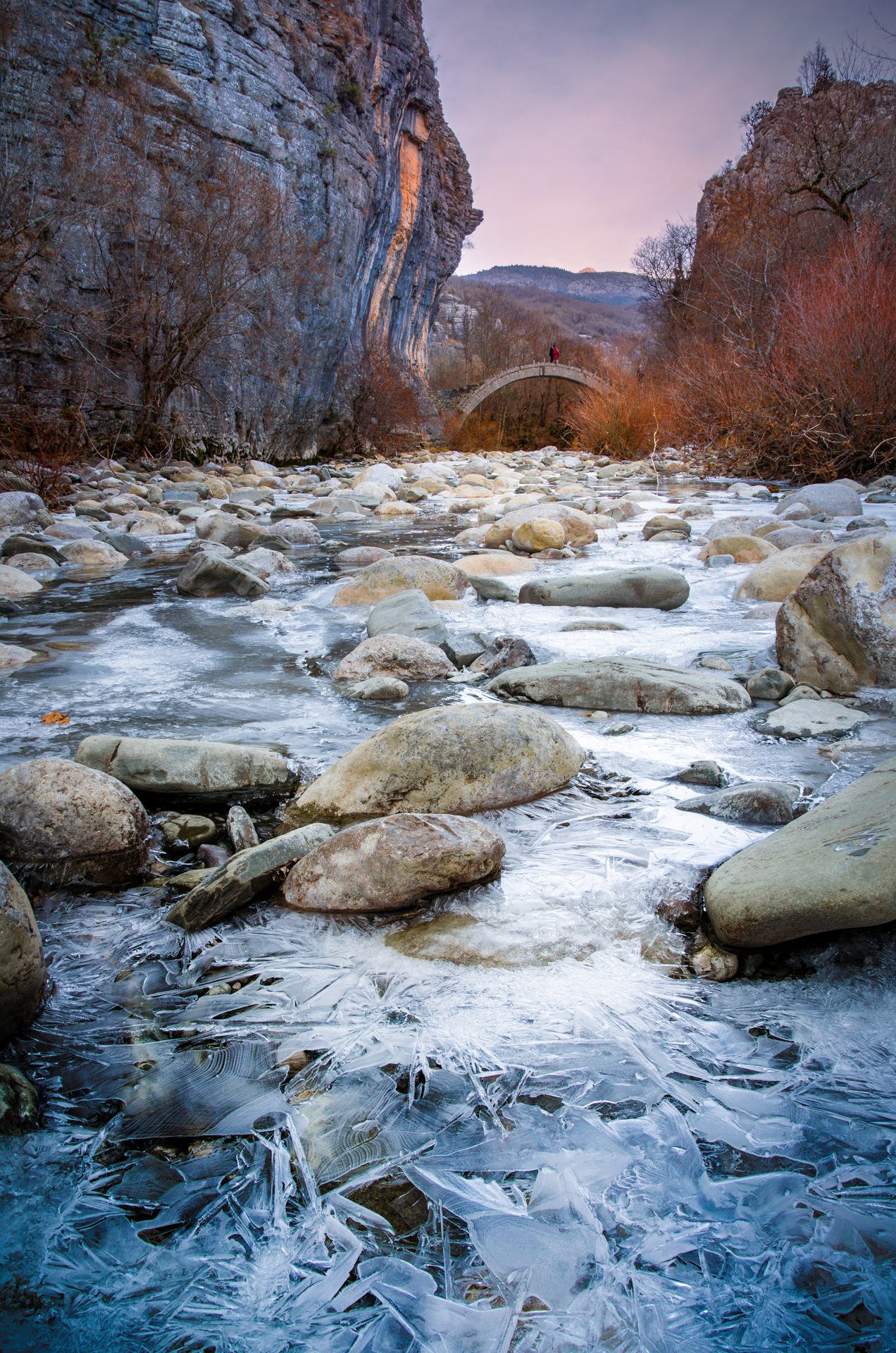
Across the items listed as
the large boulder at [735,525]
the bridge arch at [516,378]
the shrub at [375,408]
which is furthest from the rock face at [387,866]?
the bridge arch at [516,378]

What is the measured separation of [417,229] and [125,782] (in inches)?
1144

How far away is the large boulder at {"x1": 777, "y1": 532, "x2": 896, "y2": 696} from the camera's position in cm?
313

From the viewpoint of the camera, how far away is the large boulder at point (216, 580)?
5434mm

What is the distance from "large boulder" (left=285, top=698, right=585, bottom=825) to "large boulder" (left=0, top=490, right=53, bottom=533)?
20.9 ft

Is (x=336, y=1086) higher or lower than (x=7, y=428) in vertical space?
lower

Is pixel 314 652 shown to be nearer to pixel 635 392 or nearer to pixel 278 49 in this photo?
pixel 635 392

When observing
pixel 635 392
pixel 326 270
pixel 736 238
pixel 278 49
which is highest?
pixel 278 49

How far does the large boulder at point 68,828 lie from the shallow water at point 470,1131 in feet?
0.39

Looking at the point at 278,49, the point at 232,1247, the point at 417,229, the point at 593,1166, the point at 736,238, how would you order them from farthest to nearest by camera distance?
1. the point at 417,229
2. the point at 736,238
3. the point at 278,49
4. the point at 593,1166
5. the point at 232,1247

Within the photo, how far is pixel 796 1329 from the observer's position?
0.99m

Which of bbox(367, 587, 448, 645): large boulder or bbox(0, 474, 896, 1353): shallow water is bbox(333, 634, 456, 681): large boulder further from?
bbox(0, 474, 896, 1353): shallow water

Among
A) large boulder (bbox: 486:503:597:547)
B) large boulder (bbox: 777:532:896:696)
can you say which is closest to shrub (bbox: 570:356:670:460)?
large boulder (bbox: 486:503:597:547)

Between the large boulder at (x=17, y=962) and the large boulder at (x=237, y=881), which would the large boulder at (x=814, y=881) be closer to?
the large boulder at (x=237, y=881)

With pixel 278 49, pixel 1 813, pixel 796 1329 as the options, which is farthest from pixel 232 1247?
pixel 278 49
